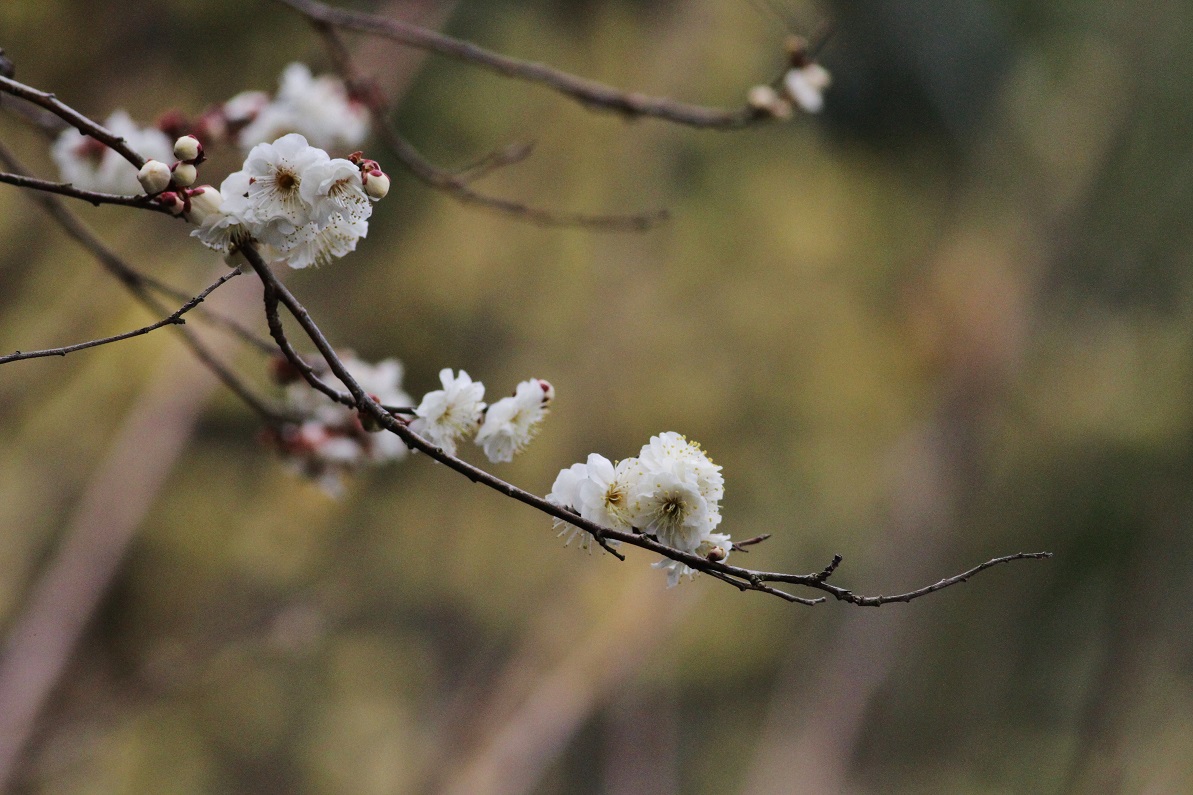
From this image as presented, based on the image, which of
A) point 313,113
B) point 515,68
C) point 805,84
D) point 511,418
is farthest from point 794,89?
point 511,418

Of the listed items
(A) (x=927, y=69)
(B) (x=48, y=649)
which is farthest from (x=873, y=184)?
(B) (x=48, y=649)

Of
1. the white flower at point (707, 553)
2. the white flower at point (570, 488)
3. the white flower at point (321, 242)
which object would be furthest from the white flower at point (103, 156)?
the white flower at point (707, 553)

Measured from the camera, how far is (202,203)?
0.80 metres

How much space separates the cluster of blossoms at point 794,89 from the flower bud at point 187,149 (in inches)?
38.9

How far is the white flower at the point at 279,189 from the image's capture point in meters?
0.80

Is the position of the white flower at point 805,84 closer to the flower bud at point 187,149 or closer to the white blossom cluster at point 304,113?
the white blossom cluster at point 304,113

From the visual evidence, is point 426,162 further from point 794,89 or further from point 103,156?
point 794,89

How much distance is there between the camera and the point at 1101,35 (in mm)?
5445

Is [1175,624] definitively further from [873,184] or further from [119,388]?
[119,388]

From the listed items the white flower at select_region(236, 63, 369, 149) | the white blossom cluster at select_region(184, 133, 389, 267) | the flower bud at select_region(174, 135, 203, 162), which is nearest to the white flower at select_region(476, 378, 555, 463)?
the white blossom cluster at select_region(184, 133, 389, 267)

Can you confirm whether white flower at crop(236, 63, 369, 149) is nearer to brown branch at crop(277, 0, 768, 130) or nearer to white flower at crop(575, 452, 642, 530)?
brown branch at crop(277, 0, 768, 130)

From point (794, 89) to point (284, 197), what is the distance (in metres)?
1.10

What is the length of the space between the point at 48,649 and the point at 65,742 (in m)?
0.62

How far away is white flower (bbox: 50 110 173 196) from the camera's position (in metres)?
1.47
